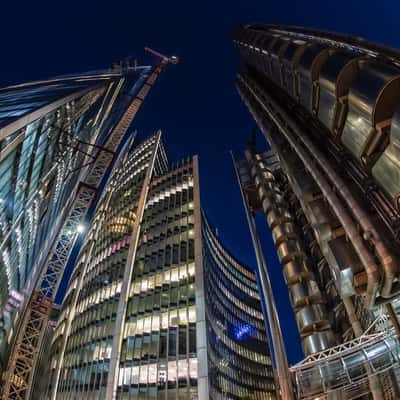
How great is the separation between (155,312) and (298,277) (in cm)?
3056

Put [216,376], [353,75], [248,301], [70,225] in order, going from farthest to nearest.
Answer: [248,301], [70,225], [216,376], [353,75]

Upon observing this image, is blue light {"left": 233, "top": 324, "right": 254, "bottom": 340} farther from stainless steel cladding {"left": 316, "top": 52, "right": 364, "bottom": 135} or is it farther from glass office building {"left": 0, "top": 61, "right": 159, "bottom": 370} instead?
stainless steel cladding {"left": 316, "top": 52, "right": 364, "bottom": 135}

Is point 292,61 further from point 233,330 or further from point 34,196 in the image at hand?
point 233,330

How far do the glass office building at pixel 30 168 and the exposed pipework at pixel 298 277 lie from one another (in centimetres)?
2415

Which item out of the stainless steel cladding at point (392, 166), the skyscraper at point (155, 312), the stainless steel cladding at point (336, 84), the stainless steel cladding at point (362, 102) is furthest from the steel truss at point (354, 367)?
the skyscraper at point (155, 312)

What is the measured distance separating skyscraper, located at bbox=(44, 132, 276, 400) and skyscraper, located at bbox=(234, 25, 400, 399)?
22.1m

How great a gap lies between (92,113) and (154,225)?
28.3m

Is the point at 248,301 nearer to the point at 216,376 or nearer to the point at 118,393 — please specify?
the point at 216,376

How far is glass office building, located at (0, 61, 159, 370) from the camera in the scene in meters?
24.8

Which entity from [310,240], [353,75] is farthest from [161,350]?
[353,75]

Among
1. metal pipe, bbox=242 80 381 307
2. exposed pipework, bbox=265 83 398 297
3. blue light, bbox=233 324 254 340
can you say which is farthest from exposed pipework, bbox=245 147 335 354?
blue light, bbox=233 324 254 340

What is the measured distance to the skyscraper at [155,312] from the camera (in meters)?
41.8

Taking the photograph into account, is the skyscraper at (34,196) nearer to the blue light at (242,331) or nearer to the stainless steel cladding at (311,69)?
the stainless steel cladding at (311,69)

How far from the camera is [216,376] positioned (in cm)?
4434
